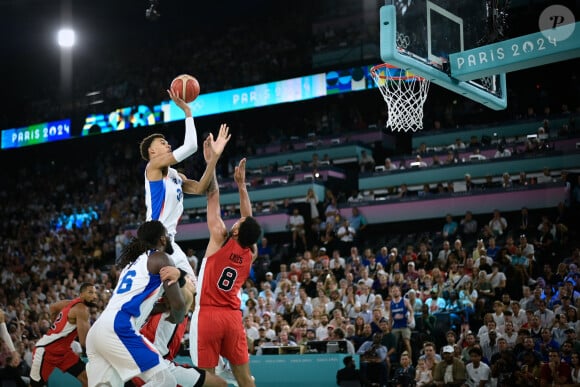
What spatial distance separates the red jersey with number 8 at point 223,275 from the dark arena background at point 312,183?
14.0ft

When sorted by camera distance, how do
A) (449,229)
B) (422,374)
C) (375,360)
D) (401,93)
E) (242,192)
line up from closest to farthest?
(242,192) → (422,374) → (375,360) → (401,93) → (449,229)

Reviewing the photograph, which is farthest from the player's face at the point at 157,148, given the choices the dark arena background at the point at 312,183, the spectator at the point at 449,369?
the spectator at the point at 449,369

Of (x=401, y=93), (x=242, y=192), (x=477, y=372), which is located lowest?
(x=477, y=372)

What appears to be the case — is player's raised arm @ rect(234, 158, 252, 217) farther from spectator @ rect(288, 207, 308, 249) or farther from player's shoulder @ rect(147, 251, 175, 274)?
spectator @ rect(288, 207, 308, 249)

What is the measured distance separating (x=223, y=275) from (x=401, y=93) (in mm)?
6525

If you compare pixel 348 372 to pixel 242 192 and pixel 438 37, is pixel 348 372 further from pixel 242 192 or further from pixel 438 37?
pixel 438 37

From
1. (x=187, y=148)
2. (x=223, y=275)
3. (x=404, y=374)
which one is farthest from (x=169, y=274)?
(x=404, y=374)

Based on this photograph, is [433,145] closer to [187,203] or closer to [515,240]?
[515,240]

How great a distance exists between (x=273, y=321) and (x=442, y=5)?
7624 mm

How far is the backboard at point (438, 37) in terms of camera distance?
9.02 meters

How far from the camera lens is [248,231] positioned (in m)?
6.75

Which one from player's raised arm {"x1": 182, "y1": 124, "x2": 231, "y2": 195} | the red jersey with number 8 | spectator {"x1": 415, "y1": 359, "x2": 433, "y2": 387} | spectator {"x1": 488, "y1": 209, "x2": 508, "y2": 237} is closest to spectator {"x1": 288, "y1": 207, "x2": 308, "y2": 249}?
spectator {"x1": 488, "y1": 209, "x2": 508, "y2": 237}

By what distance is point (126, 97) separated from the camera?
2998 cm

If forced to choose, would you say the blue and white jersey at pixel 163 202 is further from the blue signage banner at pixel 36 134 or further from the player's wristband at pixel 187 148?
the blue signage banner at pixel 36 134
